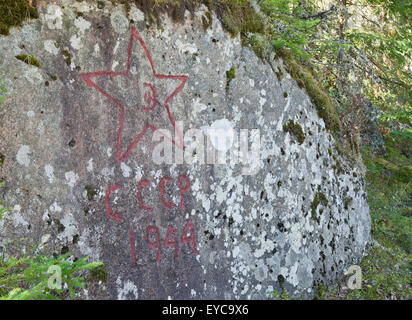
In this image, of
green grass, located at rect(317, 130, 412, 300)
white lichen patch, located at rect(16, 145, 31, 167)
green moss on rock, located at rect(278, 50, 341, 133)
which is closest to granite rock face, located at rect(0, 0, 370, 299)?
white lichen patch, located at rect(16, 145, 31, 167)

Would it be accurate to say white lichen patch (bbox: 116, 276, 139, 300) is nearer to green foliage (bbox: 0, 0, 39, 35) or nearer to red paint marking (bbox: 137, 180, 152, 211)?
red paint marking (bbox: 137, 180, 152, 211)

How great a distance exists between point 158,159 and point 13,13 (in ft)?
6.62

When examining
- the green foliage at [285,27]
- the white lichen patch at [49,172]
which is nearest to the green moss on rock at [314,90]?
the green foliage at [285,27]

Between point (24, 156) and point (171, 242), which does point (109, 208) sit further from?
point (24, 156)

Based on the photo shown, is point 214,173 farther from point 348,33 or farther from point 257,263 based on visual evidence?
point 348,33

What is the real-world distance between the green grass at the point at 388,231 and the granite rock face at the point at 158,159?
0.67 m

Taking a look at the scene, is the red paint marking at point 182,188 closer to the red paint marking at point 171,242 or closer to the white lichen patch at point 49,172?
the red paint marking at point 171,242

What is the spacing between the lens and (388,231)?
8500 millimetres

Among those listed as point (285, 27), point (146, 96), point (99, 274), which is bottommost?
point (99, 274)

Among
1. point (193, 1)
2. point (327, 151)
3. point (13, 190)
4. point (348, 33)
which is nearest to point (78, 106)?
point (13, 190)

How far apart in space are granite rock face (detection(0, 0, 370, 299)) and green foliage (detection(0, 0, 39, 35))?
0.07 meters

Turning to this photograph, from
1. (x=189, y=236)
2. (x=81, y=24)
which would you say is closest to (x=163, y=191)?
(x=189, y=236)

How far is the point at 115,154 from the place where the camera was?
438 centimetres

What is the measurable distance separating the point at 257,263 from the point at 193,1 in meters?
3.43
